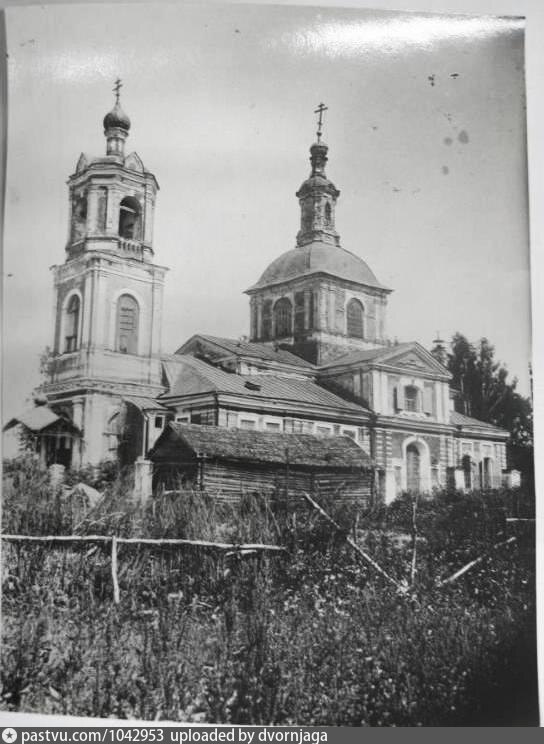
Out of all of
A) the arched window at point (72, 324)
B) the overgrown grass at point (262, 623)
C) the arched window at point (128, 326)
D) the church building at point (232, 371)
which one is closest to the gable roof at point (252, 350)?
the church building at point (232, 371)

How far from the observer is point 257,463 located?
22.7ft

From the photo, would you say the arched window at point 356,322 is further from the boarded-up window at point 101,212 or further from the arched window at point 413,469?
the boarded-up window at point 101,212

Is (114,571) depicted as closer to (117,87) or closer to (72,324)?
(72,324)

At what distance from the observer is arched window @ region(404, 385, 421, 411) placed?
24.8ft

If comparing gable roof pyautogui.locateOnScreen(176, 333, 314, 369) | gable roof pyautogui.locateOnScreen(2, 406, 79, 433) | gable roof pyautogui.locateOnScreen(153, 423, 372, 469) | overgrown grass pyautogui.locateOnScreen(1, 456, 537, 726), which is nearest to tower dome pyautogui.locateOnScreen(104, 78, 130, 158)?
gable roof pyautogui.locateOnScreen(176, 333, 314, 369)

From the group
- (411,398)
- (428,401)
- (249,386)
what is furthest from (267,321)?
(428,401)

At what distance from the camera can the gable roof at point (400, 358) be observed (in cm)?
728

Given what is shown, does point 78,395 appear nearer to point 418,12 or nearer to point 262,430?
point 262,430

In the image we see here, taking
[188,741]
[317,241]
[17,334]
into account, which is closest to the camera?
[188,741]

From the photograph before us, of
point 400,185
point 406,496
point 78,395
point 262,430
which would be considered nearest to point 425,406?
point 406,496

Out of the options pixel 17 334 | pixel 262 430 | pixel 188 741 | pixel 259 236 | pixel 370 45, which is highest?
pixel 370 45

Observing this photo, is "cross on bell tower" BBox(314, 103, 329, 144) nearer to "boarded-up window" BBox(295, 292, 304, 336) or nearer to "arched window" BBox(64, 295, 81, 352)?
"boarded-up window" BBox(295, 292, 304, 336)

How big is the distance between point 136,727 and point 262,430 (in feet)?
8.84

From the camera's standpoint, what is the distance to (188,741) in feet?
19.7
